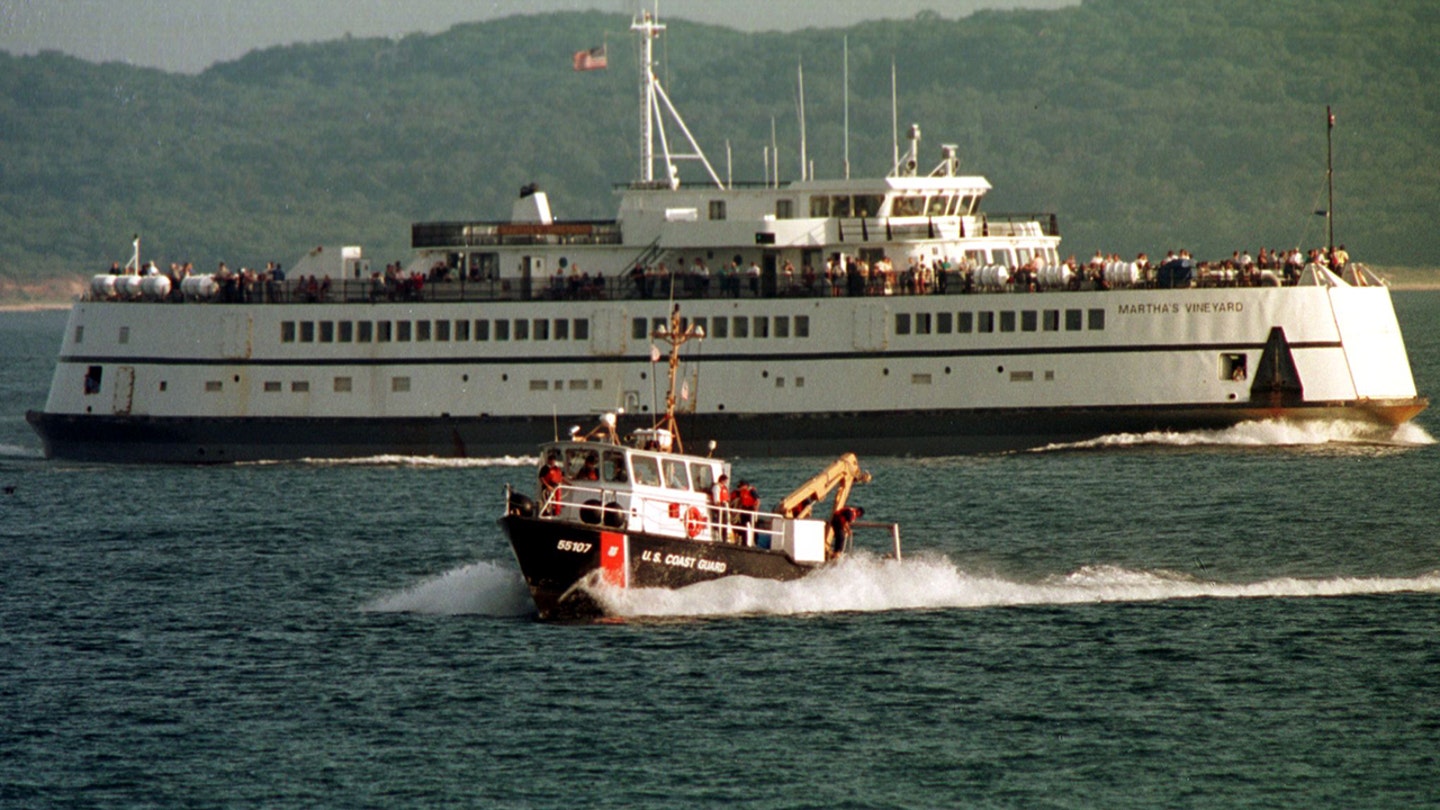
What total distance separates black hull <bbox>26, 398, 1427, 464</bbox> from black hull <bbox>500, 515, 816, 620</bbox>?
2260cm

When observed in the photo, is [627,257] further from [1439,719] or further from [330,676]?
[1439,719]

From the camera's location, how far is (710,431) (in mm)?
61656

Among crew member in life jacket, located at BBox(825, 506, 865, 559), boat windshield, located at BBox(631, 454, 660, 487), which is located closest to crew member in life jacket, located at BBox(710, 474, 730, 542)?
boat windshield, located at BBox(631, 454, 660, 487)

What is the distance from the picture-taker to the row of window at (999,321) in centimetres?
6047

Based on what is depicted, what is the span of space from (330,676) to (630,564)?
5.44 meters

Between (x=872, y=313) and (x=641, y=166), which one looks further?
(x=641, y=166)

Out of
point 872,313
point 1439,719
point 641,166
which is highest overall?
point 641,166

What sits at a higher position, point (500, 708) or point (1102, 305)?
point (1102, 305)

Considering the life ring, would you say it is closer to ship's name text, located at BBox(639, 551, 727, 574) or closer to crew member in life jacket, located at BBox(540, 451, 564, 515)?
ship's name text, located at BBox(639, 551, 727, 574)

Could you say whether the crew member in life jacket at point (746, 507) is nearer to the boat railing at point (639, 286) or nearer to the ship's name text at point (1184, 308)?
the boat railing at point (639, 286)

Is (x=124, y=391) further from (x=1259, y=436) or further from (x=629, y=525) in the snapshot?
(x=1259, y=436)

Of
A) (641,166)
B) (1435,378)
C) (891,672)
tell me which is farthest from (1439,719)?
(1435,378)

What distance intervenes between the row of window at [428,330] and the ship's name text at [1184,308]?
52.1ft

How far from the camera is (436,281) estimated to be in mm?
64250
